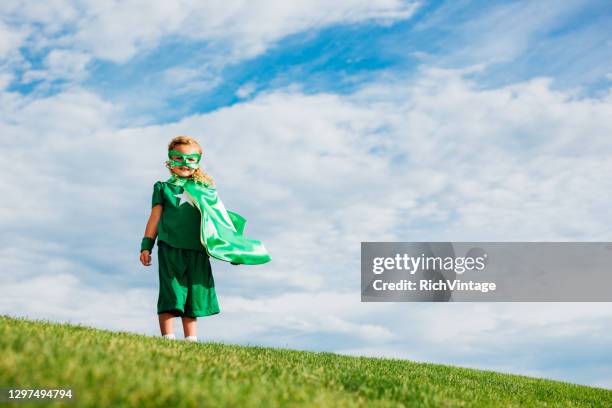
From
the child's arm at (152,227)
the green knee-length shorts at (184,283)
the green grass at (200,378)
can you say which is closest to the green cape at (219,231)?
the green knee-length shorts at (184,283)

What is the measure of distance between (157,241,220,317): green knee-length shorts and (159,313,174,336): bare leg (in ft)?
0.32

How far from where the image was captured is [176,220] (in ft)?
35.8

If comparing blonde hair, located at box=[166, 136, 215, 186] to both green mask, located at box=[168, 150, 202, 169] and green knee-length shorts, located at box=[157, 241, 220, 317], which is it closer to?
green mask, located at box=[168, 150, 202, 169]

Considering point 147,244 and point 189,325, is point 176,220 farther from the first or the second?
point 189,325

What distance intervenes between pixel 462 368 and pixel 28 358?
426 inches

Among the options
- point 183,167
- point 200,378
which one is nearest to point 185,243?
point 183,167

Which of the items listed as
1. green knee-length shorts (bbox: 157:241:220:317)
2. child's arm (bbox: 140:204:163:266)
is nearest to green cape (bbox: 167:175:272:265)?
green knee-length shorts (bbox: 157:241:220:317)

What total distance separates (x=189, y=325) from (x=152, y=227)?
183 cm

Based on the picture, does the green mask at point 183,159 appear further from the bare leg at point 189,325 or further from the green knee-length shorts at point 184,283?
the bare leg at point 189,325

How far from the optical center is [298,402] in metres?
5.86

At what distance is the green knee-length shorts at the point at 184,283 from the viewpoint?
10742 mm

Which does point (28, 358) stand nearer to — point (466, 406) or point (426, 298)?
point (466, 406)

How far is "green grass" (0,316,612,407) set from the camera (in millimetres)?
5145

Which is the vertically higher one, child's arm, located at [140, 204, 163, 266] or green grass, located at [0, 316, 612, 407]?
child's arm, located at [140, 204, 163, 266]
